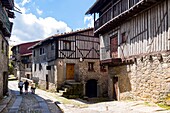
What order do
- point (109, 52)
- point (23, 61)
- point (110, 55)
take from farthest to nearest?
point (23, 61) < point (109, 52) < point (110, 55)

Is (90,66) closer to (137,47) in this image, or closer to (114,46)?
(114,46)

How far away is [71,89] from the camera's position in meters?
22.3

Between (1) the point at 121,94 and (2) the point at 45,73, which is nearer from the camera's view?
(1) the point at 121,94

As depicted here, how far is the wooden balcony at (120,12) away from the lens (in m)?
11.6

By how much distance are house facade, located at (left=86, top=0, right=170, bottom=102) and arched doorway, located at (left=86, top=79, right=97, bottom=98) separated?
740 centimetres

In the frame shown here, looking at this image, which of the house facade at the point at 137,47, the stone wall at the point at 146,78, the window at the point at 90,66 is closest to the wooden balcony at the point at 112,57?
the house facade at the point at 137,47

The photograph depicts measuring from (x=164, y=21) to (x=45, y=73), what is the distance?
20.9 meters

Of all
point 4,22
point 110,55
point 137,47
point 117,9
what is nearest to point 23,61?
point 4,22

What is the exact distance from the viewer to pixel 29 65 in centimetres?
4125

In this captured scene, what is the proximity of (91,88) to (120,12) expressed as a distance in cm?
1335

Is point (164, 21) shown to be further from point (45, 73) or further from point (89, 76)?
point (45, 73)

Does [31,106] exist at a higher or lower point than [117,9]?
lower

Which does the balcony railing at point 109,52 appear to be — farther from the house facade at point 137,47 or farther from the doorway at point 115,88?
the doorway at point 115,88

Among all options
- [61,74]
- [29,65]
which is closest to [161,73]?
[61,74]
